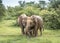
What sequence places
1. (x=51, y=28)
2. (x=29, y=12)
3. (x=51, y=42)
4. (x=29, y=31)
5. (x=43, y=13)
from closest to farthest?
(x=51, y=42) < (x=29, y=31) < (x=51, y=28) < (x=43, y=13) < (x=29, y=12)

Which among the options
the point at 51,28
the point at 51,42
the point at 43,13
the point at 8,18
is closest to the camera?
the point at 51,42

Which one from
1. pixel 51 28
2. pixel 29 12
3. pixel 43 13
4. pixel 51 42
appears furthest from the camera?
pixel 29 12

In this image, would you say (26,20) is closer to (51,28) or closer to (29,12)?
(51,28)

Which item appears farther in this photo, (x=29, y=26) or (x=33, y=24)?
(x=33, y=24)

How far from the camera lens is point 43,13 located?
17.0 meters

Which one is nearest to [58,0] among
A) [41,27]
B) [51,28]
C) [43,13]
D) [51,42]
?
[43,13]

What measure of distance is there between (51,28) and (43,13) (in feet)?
5.25

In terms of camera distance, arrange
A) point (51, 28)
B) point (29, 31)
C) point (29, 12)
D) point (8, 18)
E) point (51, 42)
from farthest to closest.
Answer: point (8, 18) < point (29, 12) < point (51, 28) < point (29, 31) < point (51, 42)

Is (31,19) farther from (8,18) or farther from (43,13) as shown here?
(8,18)

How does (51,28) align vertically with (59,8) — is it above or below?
below

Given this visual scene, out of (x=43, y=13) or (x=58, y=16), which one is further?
(x=43, y=13)

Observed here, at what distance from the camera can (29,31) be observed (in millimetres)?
12031

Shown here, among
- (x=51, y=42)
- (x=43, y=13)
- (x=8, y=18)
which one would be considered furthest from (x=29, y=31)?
(x=8, y=18)

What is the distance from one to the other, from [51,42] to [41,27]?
2254 millimetres
